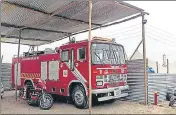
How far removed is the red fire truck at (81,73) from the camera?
9.23 metres

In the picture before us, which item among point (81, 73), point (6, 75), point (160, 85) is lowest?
point (160, 85)

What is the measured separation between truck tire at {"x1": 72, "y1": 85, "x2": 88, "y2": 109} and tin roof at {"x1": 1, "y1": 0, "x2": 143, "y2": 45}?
3.42 meters

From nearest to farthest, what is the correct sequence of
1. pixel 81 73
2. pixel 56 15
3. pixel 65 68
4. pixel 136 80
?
pixel 81 73 < pixel 65 68 < pixel 136 80 < pixel 56 15

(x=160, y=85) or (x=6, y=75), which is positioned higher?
(x=6, y=75)

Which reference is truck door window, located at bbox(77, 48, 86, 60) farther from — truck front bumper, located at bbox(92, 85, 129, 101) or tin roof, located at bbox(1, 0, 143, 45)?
tin roof, located at bbox(1, 0, 143, 45)

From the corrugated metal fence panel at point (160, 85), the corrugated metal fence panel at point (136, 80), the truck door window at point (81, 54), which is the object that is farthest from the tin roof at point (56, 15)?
the corrugated metal fence panel at point (160, 85)

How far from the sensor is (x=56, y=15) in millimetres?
11133

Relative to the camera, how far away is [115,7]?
33.8ft

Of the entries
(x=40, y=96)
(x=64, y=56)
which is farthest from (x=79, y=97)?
(x=64, y=56)

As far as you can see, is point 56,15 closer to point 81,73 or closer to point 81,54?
point 81,54

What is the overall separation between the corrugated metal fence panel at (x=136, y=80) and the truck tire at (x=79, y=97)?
108 inches

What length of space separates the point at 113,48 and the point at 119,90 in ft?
5.76

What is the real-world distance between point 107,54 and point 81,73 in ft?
4.26

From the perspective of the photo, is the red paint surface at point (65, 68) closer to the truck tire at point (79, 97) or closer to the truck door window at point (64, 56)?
the truck door window at point (64, 56)
